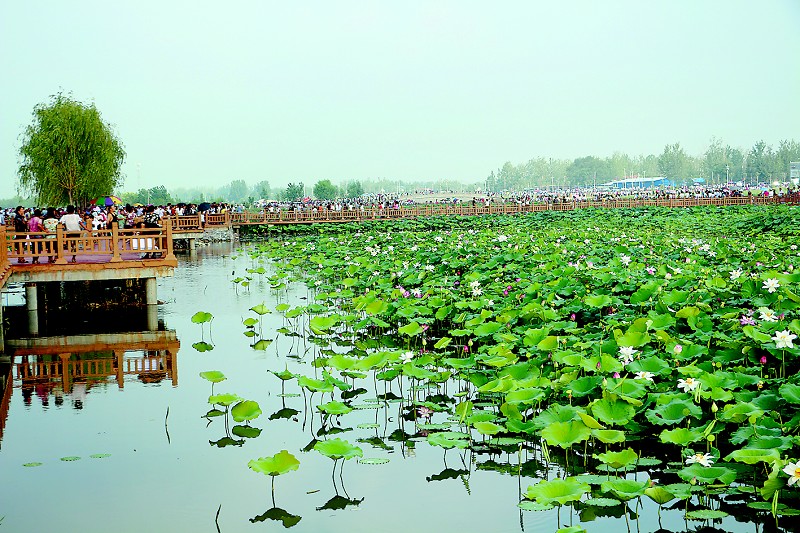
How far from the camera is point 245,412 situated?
219 inches

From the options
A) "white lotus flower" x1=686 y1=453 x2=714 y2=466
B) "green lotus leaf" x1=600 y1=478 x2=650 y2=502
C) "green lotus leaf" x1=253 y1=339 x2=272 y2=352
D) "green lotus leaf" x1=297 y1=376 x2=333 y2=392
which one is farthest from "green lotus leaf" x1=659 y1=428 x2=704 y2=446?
"green lotus leaf" x1=253 y1=339 x2=272 y2=352

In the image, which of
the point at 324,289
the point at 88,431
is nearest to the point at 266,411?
the point at 88,431

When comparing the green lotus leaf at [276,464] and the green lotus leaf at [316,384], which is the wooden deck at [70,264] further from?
the green lotus leaf at [276,464]

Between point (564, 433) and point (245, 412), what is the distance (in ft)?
7.29

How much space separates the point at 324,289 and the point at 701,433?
9838mm

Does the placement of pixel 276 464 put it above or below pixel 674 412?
below

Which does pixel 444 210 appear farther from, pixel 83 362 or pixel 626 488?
pixel 626 488

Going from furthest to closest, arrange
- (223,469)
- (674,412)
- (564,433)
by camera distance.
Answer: (223,469)
(674,412)
(564,433)

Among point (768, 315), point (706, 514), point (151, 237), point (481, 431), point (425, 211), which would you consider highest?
point (151, 237)

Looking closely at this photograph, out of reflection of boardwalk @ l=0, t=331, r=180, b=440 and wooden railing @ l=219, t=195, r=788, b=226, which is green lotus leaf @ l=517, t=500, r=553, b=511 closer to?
reflection of boardwalk @ l=0, t=331, r=180, b=440

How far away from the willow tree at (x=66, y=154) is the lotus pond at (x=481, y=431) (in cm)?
2359

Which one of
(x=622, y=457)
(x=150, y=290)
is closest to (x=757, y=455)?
(x=622, y=457)

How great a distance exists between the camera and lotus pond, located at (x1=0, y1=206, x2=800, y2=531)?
14.4ft

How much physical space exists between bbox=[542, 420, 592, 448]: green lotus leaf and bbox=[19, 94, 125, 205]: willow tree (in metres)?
28.9
